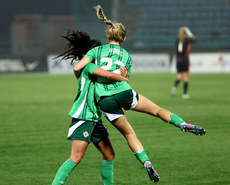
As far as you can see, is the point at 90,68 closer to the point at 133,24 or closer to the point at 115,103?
the point at 115,103

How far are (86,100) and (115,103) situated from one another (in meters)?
0.35

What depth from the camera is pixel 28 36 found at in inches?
1682

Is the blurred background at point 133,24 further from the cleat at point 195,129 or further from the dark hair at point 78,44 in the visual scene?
the cleat at point 195,129

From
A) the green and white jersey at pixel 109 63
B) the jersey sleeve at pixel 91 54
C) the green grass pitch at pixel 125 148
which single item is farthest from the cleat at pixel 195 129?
the jersey sleeve at pixel 91 54

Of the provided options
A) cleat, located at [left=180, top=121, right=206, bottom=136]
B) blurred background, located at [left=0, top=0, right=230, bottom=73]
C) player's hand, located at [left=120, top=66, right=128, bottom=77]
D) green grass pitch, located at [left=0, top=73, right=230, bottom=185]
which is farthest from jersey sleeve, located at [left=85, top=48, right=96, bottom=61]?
blurred background, located at [left=0, top=0, right=230, bottom=73]

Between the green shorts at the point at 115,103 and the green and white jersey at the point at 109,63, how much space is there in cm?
5

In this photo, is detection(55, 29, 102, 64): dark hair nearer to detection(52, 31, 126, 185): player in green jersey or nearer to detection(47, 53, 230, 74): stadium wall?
detection(52, 31, 126, 185): player in green jersey

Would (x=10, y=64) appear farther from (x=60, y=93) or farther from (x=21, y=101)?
(x=21, y=101)

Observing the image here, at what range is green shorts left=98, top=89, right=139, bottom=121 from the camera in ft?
17.1

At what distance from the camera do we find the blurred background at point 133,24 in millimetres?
38531

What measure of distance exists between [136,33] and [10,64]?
1198 centimetres

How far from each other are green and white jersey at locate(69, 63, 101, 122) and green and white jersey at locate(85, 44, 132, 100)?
4.6 inches

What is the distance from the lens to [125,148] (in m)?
8.54

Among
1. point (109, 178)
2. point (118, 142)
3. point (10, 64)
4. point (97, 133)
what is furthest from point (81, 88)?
point (10, 64)
